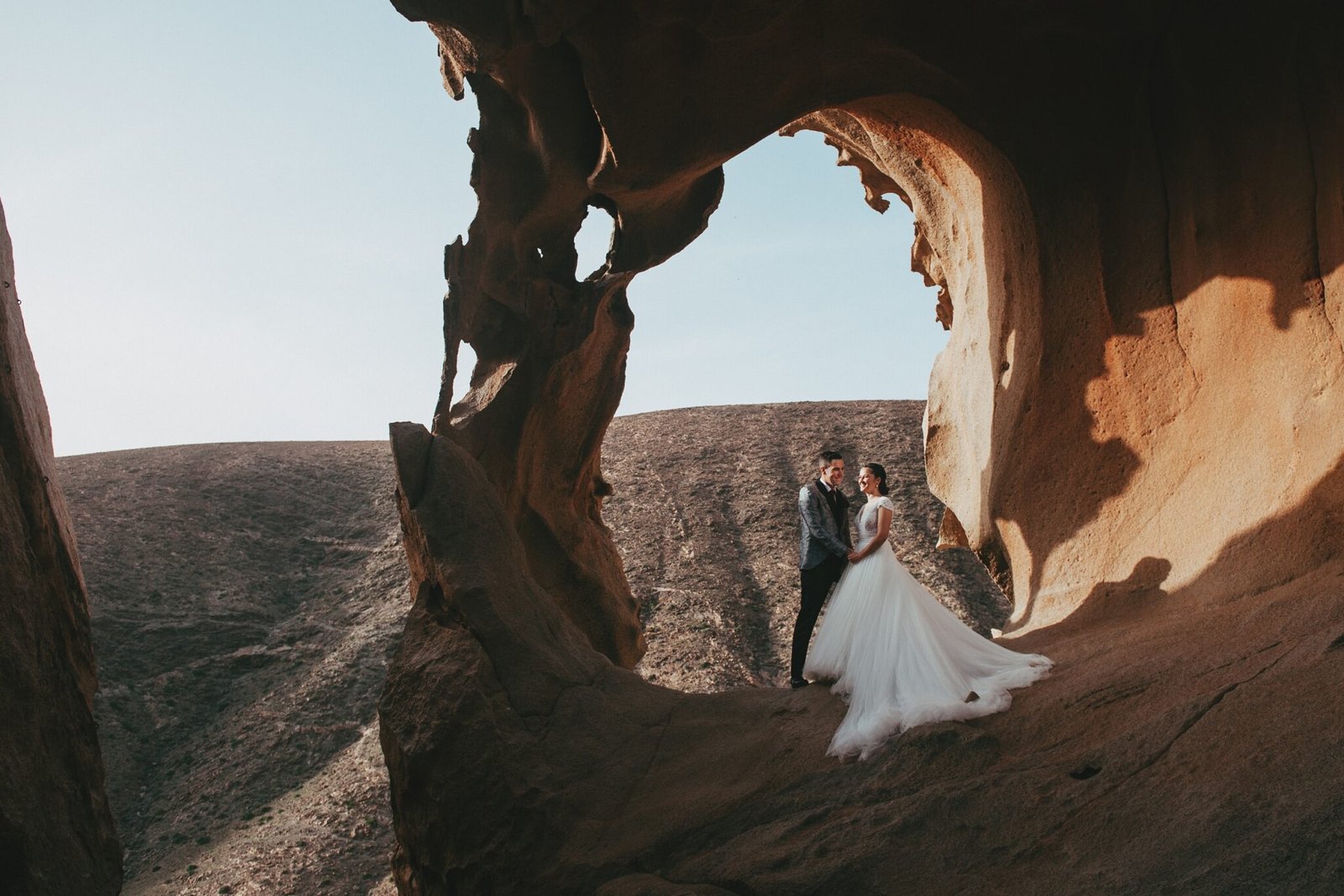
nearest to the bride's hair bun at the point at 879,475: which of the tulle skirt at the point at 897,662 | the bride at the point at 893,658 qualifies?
the bride at the point at 893,658

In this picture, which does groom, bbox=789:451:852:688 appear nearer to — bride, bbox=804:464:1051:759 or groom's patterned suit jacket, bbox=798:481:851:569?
groom's patterned suit jacket, bbox=798:481:851:569

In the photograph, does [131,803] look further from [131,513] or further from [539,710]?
[539,710]

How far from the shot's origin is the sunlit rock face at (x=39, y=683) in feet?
17.4

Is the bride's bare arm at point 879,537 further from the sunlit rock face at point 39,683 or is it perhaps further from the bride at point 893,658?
the sunlit rock face at point 39,683

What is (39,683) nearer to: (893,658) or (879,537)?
(893,658)

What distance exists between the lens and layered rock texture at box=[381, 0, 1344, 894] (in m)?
5.02

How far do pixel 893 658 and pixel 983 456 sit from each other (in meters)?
3.05

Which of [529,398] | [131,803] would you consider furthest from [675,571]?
[529,398]

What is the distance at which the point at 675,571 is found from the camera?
18.5 metres

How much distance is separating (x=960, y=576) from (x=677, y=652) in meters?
4.66

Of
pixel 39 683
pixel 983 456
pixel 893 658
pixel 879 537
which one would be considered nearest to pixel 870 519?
pixel 879 537

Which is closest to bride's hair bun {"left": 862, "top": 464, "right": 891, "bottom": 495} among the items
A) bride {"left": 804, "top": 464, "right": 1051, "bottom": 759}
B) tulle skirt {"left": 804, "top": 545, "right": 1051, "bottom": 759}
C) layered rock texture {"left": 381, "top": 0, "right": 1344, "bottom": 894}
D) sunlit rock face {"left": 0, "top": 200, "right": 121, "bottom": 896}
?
bride {"left": 804, "top": 464, "right": 1051, "bottom": 759}

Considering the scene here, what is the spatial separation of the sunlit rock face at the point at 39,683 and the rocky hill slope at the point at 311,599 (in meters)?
6.24

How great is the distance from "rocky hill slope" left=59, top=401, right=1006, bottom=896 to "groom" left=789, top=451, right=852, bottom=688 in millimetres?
6505
